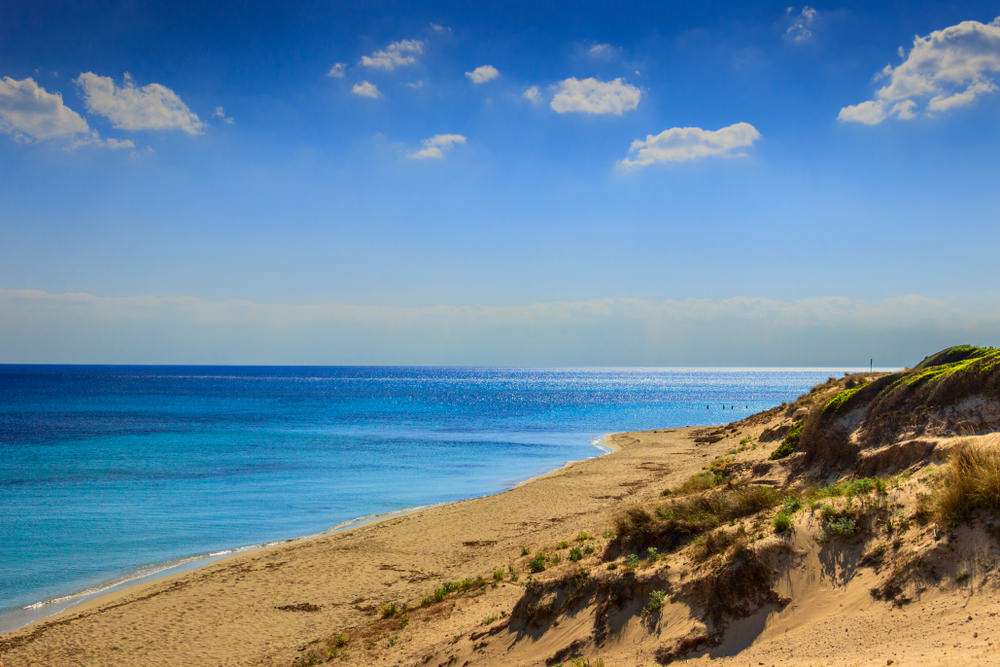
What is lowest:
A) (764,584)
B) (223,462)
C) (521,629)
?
(223,462)

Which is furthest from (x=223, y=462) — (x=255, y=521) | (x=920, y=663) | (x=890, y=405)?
(x=920, y=663)

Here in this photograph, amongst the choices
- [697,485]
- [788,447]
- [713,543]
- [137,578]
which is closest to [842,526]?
[713,543]

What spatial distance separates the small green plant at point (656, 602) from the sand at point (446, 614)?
7.6 inches

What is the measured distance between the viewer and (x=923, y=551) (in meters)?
8.30

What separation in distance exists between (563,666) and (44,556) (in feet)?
66.7

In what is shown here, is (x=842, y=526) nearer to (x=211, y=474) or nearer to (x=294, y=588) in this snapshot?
(x=294, y=588)

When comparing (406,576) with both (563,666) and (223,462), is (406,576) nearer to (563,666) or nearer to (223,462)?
(563,666)

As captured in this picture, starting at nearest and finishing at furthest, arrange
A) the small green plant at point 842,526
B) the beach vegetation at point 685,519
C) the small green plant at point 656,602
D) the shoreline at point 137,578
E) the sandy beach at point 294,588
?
the small green plant at point 842,526
the small green plant at point 656,602
the beach vegetation at point 685,519
the sandy beach at point 294,588
the shoreline at point 137,578

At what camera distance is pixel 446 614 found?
43.7 feet

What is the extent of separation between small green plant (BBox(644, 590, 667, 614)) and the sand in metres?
0.19

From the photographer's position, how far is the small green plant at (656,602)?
9812 millimetres

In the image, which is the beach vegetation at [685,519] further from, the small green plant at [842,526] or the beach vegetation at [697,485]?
the beach vegetation at [697,485]

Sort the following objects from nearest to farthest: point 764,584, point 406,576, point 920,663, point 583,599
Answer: point 920,663
point 764,584
point 583,599
point 406,576

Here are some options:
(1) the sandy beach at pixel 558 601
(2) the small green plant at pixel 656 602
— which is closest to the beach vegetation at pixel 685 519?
(1) the sandy beach at pixel 558 601
